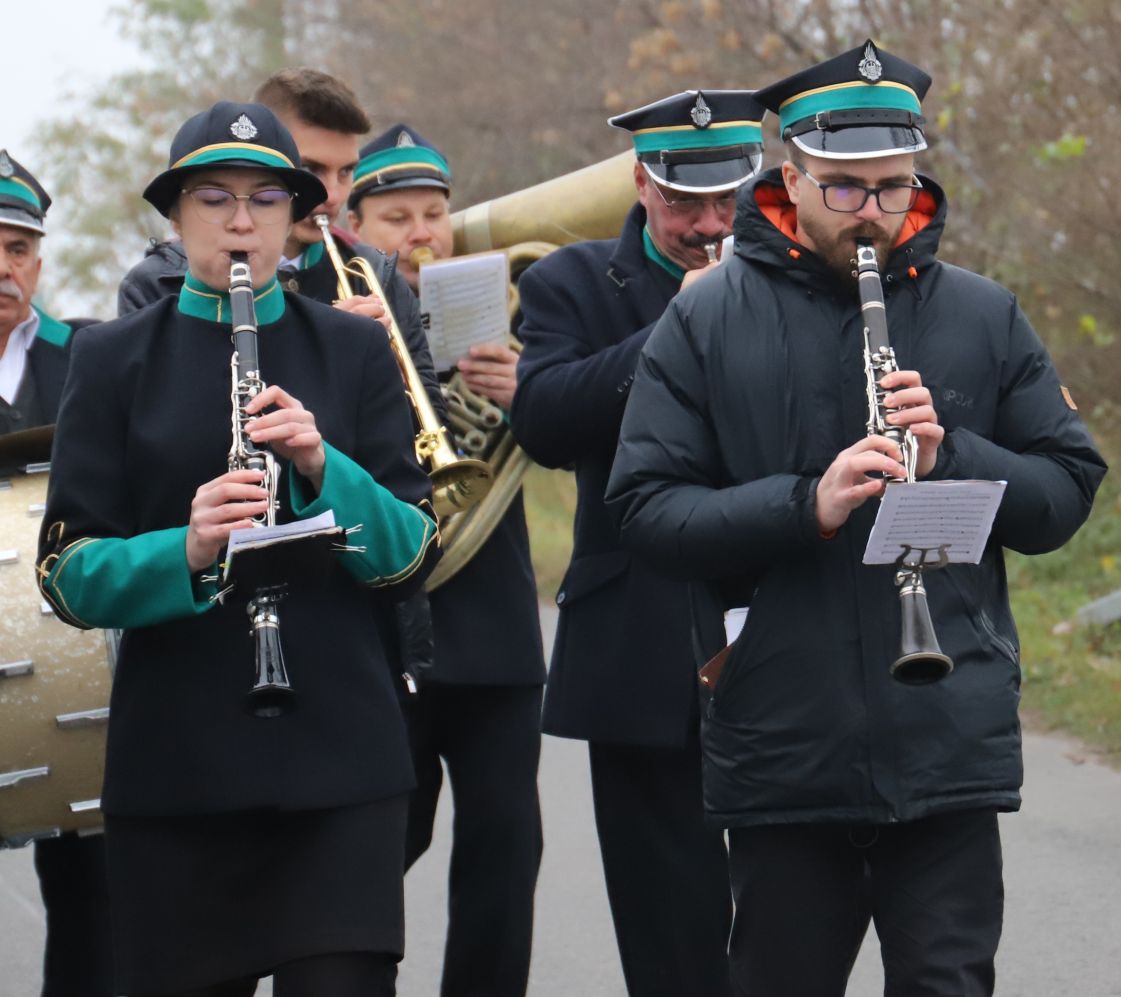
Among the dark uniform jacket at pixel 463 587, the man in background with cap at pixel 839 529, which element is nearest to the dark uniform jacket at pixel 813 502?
the man in background with cap at pixel 839 529

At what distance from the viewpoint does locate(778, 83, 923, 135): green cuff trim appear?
387 cm

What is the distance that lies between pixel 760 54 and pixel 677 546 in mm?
9749

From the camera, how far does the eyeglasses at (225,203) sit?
396cm

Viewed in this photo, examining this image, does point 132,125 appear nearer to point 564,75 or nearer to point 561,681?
point 564,75

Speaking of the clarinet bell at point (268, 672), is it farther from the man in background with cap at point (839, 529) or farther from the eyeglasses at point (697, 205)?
the eyeglasses at point (697, 205)

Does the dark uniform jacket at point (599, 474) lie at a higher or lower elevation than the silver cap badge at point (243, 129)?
lower

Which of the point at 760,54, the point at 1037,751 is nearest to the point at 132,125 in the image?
the point at 760,54

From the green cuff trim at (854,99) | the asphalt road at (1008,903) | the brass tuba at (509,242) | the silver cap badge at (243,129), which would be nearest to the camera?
the green cuff trim at (854,99)

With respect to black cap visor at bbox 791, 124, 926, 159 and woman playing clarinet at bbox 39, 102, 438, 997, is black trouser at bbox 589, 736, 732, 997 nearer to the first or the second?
woman playing clarinet at bbox 39, 102, 438, 997

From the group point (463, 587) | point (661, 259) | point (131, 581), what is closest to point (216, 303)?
point (131, 581)

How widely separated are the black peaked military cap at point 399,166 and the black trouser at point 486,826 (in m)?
1.38

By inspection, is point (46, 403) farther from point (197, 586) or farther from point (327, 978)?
point (327, 978)

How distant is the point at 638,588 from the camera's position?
4.81 m

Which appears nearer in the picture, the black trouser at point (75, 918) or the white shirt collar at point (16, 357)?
the black trouser at point (75, 918)
